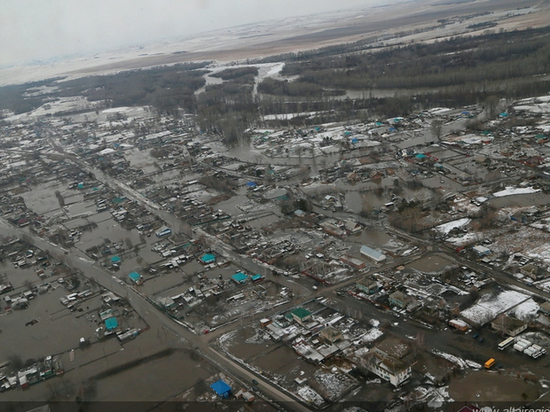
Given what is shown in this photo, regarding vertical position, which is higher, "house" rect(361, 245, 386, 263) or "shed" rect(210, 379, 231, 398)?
"house" rect(361, 245, 386, 263)

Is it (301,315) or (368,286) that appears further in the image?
(368,286)

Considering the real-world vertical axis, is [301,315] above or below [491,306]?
above

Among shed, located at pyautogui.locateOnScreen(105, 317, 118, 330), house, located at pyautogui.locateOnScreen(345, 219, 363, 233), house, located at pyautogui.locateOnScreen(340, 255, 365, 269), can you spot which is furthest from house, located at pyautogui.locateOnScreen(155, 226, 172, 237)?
house, located at pyautogui.locateOnScreen(340, 255, 365, 269)

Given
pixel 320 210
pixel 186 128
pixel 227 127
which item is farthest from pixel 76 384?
pixel 186 128

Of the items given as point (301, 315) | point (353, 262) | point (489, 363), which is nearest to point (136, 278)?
point (301, 315)

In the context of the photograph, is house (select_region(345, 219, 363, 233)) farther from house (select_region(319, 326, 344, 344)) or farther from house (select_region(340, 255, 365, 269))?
house (select_region(319, 326, 344, 344))

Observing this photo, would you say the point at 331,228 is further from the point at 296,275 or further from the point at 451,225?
the point at 451,225
